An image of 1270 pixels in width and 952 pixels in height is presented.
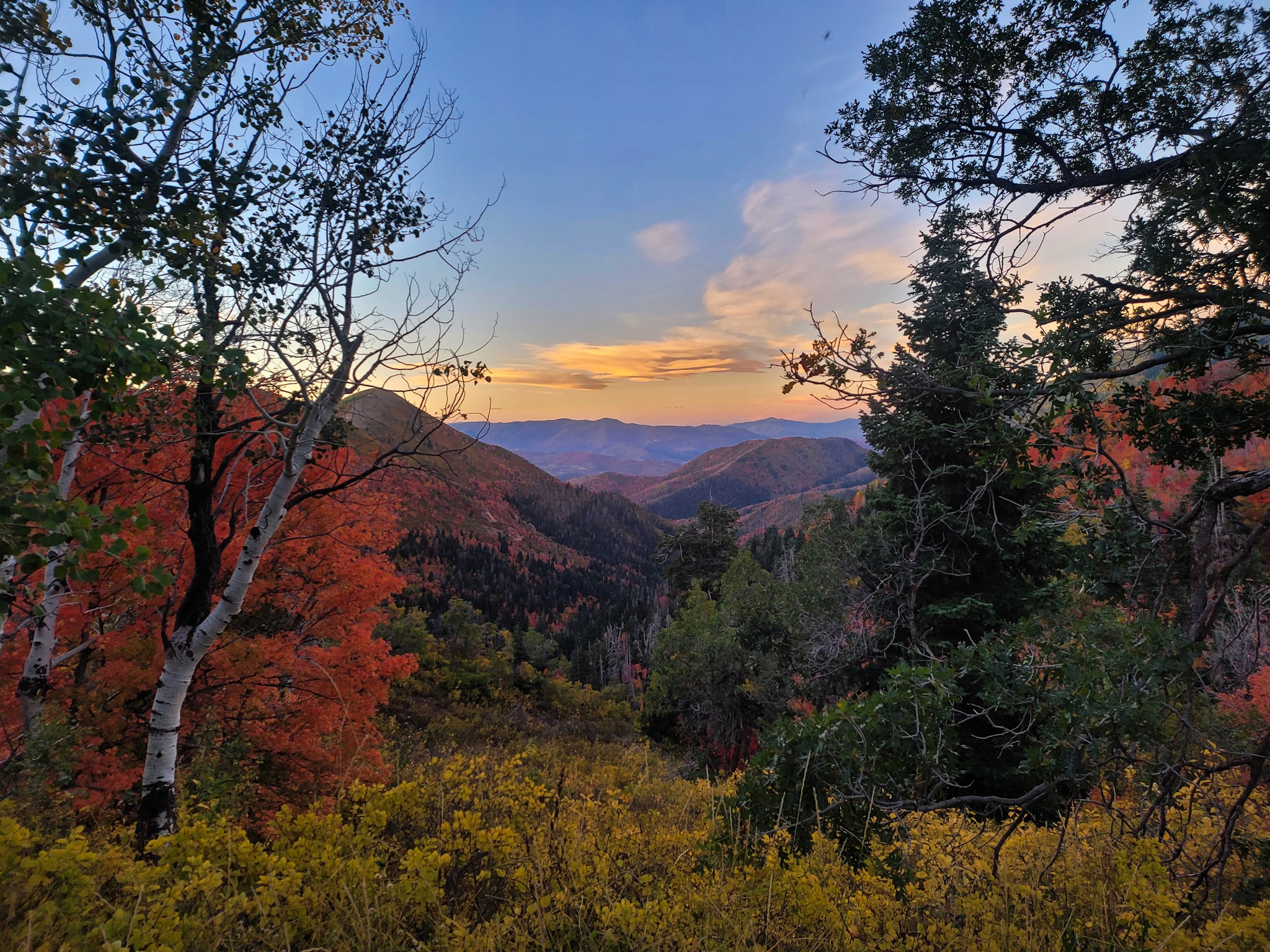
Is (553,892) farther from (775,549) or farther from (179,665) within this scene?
(775,549)

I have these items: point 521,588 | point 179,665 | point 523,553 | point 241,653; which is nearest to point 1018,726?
point 179,665

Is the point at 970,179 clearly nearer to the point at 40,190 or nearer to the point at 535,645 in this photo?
the point at 40,190

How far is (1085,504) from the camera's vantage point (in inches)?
128

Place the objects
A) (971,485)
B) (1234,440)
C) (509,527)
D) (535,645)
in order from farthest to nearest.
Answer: (509,527) → (535,645) → (971,485) → (1234,440)

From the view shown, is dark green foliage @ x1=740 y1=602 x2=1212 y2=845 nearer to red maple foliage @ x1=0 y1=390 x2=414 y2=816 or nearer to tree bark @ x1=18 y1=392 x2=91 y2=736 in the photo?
red maple foliage @ x1=0 y1=390 x2=414 y2=816

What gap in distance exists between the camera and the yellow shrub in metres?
2.47

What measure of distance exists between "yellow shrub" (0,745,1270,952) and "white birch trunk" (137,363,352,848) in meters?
0.94

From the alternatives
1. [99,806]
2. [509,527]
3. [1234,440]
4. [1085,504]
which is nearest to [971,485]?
[1234,440]

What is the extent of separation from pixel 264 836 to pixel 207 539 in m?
4.78

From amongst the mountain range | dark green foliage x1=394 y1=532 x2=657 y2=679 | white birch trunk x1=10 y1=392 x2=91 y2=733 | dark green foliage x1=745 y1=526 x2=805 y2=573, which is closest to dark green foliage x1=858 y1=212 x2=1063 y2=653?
the mountain range

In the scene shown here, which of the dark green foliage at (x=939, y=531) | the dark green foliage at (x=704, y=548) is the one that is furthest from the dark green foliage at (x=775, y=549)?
the dark green foliage at (x=939, y=531)

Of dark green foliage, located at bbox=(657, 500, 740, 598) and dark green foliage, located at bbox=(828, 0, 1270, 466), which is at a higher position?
dark green foliage, located at bbox=(828, 0, 1270, 466)

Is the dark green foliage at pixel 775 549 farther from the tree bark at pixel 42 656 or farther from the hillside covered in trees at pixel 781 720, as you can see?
the tree bark at pixel 42 656

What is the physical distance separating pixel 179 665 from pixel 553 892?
4.56 meters
